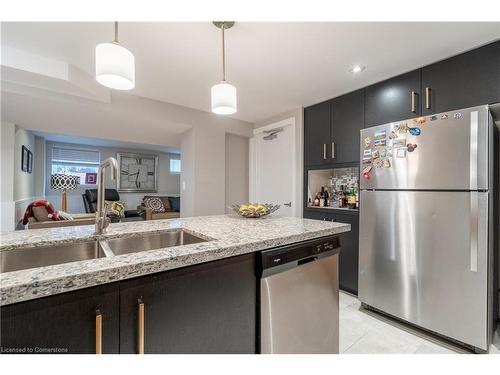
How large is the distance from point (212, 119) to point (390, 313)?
304 centimetres

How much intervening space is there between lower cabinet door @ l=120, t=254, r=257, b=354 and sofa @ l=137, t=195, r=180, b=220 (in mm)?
4926

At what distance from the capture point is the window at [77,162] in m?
5.42

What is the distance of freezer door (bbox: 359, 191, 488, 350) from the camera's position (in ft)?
5.16

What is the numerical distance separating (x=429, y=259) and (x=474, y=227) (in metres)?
0.38

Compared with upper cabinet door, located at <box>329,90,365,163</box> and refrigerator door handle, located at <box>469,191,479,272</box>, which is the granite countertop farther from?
upper cabinet door, located at <box>329,90,365,163</box>

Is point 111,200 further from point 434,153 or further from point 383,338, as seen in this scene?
point 434,153

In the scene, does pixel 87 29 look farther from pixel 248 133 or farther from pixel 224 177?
pixel 248 133

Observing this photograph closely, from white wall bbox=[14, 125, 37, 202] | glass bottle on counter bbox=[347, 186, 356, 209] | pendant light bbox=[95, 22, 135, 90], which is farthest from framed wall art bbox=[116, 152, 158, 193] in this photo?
pendant light bbox=[95, 22, 135, 90]

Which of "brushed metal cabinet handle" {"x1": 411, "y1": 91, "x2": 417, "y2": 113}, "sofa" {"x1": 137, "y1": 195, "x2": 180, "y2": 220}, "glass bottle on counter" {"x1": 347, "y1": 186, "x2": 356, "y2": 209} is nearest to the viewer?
"brushed metal cabinet handle" {"x1": 411, "y1": 91, "x2": 417, "y2": 113}

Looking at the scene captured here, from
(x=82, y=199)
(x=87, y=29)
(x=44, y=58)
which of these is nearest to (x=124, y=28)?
(x=87, y=29)

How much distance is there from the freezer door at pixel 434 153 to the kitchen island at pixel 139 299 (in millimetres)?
1350

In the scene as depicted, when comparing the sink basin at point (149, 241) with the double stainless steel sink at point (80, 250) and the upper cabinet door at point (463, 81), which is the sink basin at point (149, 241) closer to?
the double stainless steel sink at point (80, 250)

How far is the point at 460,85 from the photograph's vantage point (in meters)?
1.82

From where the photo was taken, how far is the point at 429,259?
1.79 meters
